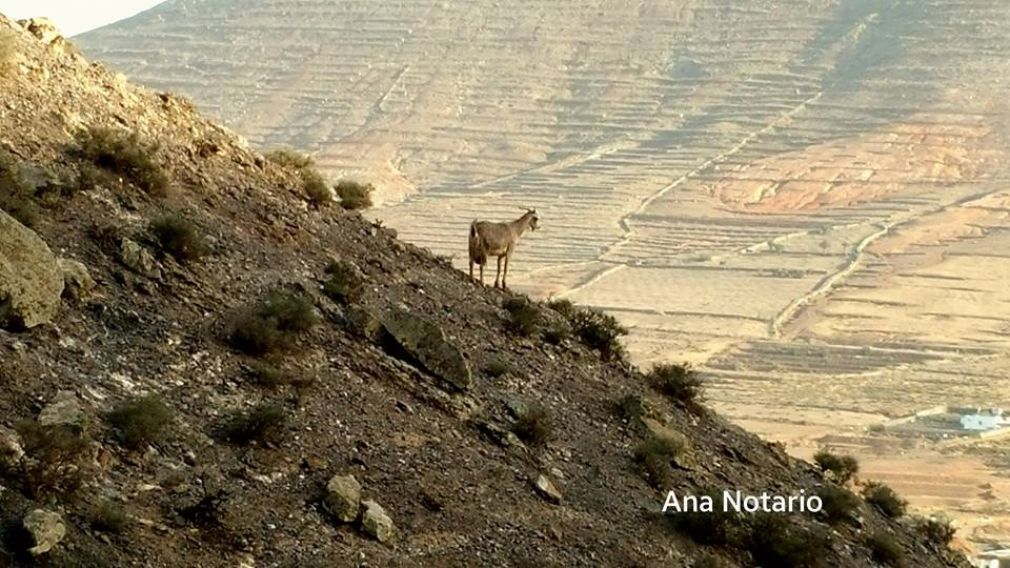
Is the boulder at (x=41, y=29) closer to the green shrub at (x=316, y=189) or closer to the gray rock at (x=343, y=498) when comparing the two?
the green shrub at (x=316, y=189)

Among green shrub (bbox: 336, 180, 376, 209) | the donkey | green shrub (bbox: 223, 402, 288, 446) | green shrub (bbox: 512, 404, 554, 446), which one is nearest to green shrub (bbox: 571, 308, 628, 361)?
the donkey

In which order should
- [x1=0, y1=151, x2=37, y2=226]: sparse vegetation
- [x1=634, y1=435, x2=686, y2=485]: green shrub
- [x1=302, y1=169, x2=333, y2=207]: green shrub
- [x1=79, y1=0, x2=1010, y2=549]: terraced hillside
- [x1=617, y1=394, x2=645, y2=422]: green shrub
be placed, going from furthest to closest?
[x1=79, y1=0, x2=1010, y2=549]: terraced hillside → [x1=302, y1=169, x2=333, y2=207]: green shrub → [x1=617, y1=394, x2=645, y2=422]: green shrub → [x1=634, y1=435, x2=686, y2=485]: green shrub → [x1=0, y1=151, x2=37, y2=226]: sparse vegetation

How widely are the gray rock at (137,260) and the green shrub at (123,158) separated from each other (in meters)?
1.30

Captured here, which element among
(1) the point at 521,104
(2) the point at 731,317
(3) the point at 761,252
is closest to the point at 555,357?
(2) the point at 731,317

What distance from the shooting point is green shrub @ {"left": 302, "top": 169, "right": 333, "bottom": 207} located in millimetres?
14775

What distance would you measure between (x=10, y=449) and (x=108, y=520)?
0.76 meters

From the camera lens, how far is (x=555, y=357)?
45.5 ft

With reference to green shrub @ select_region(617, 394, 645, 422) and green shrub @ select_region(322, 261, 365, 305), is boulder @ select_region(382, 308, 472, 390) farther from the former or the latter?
green shrub @ select_region(617, 394, 645, 422)

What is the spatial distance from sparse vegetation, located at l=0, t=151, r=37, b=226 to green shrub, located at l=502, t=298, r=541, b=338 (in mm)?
4844

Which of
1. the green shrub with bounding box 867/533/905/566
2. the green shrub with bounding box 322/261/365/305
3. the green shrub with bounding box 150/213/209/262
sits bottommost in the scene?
the green shrub with bounding box 867/533/905/566

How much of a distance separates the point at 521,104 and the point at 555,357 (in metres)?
155

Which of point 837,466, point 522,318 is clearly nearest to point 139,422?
point 522,318

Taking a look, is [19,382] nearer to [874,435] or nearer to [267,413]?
[267,413]

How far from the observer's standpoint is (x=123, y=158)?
12.3m
